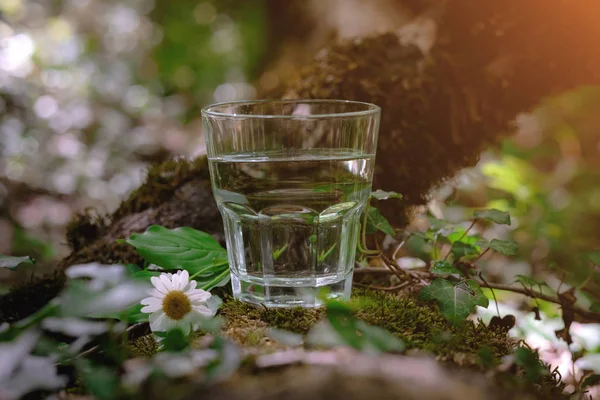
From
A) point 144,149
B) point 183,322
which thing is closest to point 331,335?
point 183,322

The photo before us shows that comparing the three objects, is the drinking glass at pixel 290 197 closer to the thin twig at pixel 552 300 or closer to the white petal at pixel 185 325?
the white petal at pixel 185 325

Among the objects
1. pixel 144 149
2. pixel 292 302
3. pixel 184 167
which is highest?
pixel 184 167

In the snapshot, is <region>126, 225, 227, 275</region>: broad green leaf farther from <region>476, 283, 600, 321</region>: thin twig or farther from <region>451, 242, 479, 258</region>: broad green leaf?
<region>476, 283, 600, 321</region>: thin twig

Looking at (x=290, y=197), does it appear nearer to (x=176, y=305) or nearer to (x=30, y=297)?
(x=176, y=305)

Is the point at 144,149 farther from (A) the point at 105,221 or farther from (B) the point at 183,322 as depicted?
(B) the point at 183,322

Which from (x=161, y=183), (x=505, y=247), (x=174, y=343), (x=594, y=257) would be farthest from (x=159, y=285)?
(x=594, y=257)

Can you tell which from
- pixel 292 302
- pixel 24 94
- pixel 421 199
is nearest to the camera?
pixel 292 302

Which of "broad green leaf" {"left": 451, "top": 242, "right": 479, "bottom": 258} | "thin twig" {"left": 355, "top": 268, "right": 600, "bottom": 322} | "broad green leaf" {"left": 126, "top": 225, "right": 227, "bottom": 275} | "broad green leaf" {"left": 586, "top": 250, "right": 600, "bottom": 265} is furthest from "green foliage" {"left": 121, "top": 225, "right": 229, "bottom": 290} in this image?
"broad green leaf" {"left": 586, "top": 250, "right": 600, "bottom": 265}
